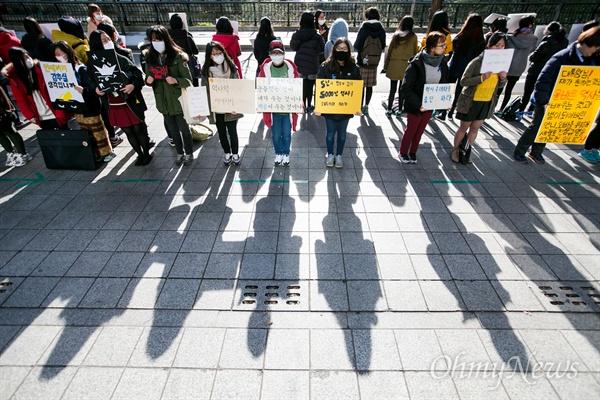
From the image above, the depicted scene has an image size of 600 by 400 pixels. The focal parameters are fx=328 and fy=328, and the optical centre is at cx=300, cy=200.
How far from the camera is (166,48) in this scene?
5016 millimetres

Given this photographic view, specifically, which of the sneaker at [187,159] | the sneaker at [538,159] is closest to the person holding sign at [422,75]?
the sneaker at [538,159]

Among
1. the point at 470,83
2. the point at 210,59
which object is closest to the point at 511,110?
the point at 470,83

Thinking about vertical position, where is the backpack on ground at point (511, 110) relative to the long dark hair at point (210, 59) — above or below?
below

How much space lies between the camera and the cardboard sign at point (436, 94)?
5.32 m

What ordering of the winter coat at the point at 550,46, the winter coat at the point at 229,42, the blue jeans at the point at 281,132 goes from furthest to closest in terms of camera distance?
the winter coat at the point at 229,42 < the winter coat at the point at 550,46 < the blue jeans at the point at 281,132

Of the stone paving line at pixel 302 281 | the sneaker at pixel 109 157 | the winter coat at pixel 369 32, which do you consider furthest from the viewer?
the winter coat at pixel 369 32

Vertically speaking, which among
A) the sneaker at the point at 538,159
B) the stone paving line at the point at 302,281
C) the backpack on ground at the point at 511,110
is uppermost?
the backpack on ground at the point at 511,110

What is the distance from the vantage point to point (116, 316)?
3.38 m

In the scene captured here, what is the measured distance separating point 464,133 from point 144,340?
5.82 meters

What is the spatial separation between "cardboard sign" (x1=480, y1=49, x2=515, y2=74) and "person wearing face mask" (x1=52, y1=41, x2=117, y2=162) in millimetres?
6253

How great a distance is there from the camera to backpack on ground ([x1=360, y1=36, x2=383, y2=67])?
23.3ft

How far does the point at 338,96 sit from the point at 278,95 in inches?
38.0

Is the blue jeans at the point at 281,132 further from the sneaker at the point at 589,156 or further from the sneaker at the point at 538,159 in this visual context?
the sneaker at the point at 589,156

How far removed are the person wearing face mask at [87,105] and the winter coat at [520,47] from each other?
8166 millimetres
